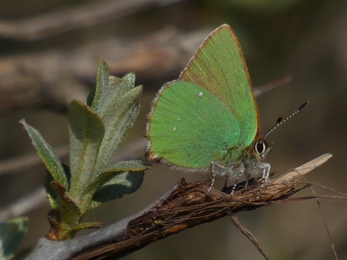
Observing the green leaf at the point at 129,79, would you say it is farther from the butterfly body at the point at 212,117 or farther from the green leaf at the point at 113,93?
the butterfly body at the point at 212,117

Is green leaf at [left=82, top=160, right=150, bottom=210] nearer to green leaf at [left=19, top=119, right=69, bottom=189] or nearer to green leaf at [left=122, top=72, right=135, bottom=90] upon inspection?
green leaf at [left=19, top=119, right=69, bottom=189]

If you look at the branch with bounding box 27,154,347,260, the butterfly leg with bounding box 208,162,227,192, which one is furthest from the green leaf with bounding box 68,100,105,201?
the butterfly leg with bounding box 208,162,227,192

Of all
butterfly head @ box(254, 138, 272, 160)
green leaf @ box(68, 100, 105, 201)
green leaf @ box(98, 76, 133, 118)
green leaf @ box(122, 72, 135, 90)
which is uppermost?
green leaf @ box(122, 72, 135, 90)

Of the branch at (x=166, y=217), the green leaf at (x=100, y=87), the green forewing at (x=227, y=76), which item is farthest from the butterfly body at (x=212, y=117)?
the green leaf at (x=100, y=87)

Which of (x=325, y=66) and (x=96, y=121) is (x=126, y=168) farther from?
(x=325, y=66)

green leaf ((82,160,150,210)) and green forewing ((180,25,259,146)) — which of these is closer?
green leaf ((82,160,150,210))

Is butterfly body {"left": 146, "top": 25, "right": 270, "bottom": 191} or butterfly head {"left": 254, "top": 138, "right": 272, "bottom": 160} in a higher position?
butterfly body {"left": 146, "top": 25, "right": 270, "bottom": 191}
